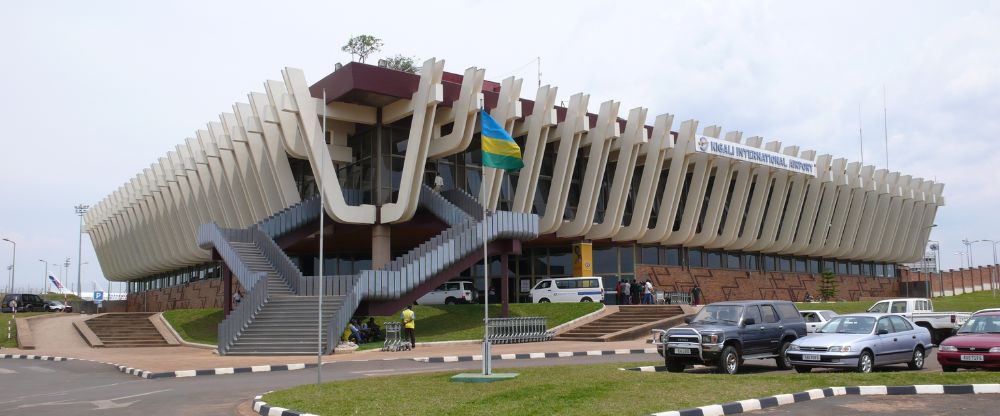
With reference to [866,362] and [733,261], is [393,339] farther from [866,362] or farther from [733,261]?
[733,261]

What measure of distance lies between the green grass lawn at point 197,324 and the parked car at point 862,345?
81.1 feet

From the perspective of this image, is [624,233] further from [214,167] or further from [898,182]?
[898,182]

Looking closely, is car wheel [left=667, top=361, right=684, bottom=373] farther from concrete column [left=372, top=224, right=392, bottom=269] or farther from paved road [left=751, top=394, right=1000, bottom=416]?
concrete column [left=372, top=224, right=392, bottom=269]

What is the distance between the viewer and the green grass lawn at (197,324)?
36344 mm

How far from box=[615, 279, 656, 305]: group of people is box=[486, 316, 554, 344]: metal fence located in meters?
9.58

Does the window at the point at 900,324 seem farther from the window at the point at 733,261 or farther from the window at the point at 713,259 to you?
the window at the point at 733,261

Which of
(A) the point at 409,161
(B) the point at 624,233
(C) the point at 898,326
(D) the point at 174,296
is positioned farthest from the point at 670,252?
(D) the point at 174,296

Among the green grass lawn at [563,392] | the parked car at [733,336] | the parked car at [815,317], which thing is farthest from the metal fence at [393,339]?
the parked car at [815,317]

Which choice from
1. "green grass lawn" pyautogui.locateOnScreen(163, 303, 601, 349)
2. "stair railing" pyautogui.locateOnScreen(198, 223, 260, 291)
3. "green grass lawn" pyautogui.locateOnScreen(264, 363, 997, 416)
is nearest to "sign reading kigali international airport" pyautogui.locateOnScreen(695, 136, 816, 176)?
"green grass lawn" pyautogui.locateOnScreen(163, 303, 601, 349)

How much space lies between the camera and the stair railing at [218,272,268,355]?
1110 inches

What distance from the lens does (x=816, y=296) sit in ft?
187

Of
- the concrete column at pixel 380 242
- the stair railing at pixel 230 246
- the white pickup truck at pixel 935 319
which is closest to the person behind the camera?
the white pickup truck at pixel 935 319

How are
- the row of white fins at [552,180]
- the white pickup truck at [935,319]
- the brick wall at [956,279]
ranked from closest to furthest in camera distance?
the white pickup truck at [935,319]
the row of white fins at [552,180]
the brick wall at [956,279]

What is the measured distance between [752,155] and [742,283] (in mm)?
9683
